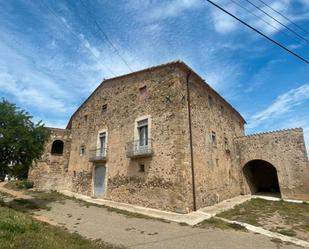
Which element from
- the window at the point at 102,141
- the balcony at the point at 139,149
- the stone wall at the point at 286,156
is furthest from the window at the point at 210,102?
the window at the point at 102,141

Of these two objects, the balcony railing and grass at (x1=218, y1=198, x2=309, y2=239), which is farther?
the balcony railing

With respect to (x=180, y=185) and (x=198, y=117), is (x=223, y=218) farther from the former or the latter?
(x=198, y=117)

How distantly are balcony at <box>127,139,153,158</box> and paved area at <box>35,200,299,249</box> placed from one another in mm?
3426

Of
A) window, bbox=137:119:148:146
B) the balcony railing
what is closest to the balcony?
window, bbox=137:119:148:146

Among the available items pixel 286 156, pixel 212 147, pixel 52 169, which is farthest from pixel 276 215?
pixel 52 169

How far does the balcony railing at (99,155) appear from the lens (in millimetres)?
15047

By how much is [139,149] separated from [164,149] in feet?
5.39

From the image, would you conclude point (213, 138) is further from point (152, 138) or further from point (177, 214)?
point (177, 214)

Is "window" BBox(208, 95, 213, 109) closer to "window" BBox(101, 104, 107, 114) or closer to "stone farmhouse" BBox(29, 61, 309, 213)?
"stone farmhouse" BBox(29, 61, 309, 213)

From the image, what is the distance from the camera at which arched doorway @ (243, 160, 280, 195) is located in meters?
20.4

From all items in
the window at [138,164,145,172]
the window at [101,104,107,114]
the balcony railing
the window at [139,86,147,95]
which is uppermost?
the window at [139,86,147,95]

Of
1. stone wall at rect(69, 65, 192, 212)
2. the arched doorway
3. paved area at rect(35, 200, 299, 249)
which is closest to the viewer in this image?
paved area at rect(35, 200, 299, 249)

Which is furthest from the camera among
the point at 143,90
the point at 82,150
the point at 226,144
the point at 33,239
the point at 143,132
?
the point at 82,150

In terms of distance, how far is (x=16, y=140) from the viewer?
462 inches
